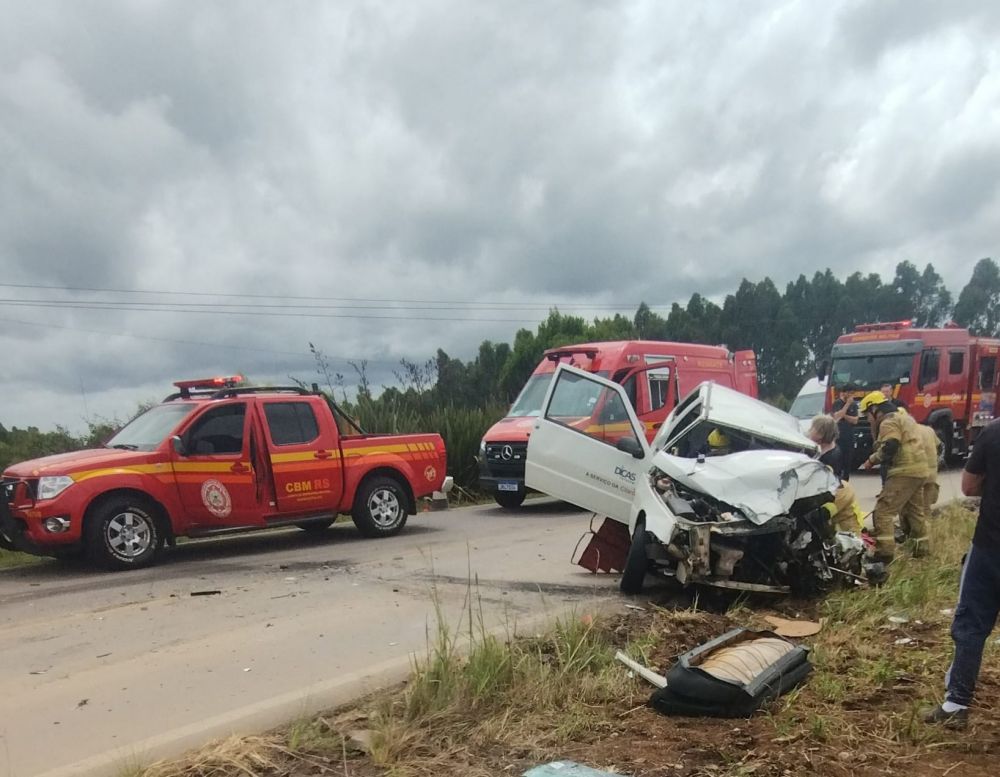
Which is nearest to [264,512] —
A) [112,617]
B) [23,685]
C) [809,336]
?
[112,617]

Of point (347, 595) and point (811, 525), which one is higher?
point (811, 525)

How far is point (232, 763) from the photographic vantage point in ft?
11.8

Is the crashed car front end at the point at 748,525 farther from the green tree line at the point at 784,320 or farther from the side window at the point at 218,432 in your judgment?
the green tree line at the point at 784,320

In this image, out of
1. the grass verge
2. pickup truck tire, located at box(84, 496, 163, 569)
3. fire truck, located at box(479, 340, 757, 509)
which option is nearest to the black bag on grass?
the grass verge

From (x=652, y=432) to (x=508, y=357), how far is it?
46.0 metres

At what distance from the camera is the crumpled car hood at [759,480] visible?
19.8 ft

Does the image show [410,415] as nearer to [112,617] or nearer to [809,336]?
[112,617]

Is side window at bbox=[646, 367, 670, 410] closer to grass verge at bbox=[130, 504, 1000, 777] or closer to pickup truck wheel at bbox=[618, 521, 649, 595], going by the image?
pickup truck wheel at bbox=[618, 521, 649, 595]

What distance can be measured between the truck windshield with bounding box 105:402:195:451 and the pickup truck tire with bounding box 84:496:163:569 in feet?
2.36

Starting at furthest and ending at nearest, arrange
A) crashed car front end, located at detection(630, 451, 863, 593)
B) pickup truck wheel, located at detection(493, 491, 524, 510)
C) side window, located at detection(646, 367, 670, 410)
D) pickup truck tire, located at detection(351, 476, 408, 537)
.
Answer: side window, located at detection(646, 367, 670, 410) < pickup truck wheel, located at detection(493, 491, 524, 510) < pickup truck tire, located at detection(351, 476, 408, 537) < crashed car front end, located at detection(630, 451, 863, 593)

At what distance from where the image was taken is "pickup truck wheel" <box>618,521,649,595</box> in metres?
6.53

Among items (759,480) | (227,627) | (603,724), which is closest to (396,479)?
(227,627)

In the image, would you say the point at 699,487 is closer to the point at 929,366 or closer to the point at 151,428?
the point at 151,428

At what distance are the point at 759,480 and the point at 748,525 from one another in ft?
1.30
